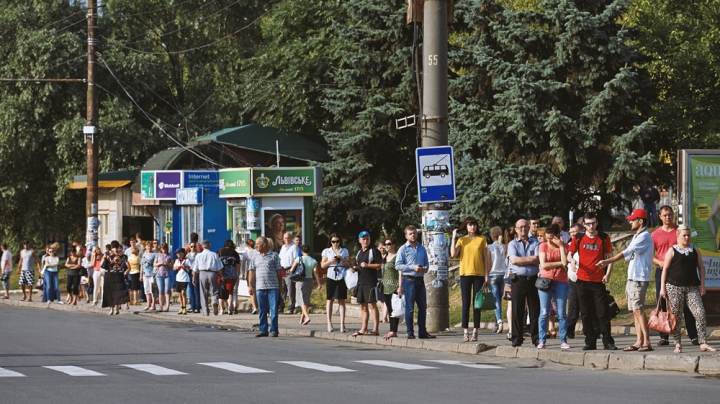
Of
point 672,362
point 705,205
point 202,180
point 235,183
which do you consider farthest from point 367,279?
point 202,180

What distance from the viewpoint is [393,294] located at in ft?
60.7

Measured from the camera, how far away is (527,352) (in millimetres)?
15211

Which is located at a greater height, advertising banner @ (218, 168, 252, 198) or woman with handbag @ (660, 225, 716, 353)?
advertising banner @ (218, 168, 252, 198)

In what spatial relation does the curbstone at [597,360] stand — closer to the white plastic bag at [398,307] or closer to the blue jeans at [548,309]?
the blue jeans at [548,309]

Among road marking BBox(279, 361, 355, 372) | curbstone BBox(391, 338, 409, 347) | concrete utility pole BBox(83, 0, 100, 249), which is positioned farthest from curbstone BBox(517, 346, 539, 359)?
concrete utility pole BBox(83, 0, 100, 249)

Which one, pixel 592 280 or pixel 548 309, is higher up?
pixel 592 280

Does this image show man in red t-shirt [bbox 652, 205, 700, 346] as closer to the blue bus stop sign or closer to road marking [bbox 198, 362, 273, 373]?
the blue bus stop sign

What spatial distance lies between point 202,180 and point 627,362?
20.7 metres

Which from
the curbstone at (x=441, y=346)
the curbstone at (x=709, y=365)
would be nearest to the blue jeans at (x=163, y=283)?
the curbstone at (x=441, y=346)

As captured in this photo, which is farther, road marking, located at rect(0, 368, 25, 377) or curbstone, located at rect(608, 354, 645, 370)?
curbstone, located at rect(608, 354, 645, 370)

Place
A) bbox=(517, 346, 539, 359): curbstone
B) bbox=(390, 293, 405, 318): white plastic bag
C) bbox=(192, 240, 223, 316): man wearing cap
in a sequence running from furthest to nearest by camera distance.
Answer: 1. bbox=(192, 240, 223, 316): man wearing cap
2. bbox=(390, 293, 405, 318): white plastic bag
3. bbox=(517, 346, 539, 359): curbstone

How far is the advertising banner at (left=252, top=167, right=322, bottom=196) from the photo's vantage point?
96.4 ft

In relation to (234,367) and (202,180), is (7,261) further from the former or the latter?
(234,367)

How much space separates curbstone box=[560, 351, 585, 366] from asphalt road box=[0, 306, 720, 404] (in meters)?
0.32
